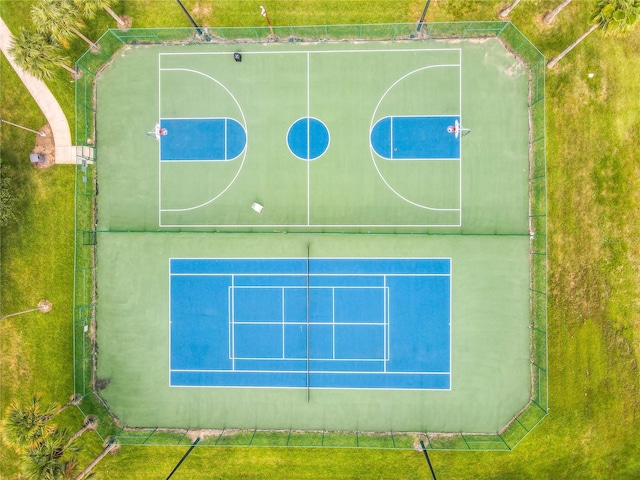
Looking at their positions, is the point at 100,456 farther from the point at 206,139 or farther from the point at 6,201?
the point at 206,139

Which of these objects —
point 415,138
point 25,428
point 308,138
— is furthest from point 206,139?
point 25,428

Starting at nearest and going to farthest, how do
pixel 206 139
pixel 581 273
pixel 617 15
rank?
pixel 617 15
pixel 581 273
pixel 206 139

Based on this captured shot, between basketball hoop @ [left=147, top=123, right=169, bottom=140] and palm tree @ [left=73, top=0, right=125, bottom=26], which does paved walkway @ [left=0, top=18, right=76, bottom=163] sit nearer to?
basketball hoop @ [left=147, top=123, right=169, bottom=140]

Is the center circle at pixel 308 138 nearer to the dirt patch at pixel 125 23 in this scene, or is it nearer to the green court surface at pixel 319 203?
the green court surface at pixel 319 203

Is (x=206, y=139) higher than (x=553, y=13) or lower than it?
lower

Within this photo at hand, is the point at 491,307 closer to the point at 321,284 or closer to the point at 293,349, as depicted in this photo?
the point at 321,284

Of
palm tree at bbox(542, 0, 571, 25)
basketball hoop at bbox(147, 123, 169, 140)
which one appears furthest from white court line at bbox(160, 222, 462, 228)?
palm tree at bbox(542, 0, 571, 25)
